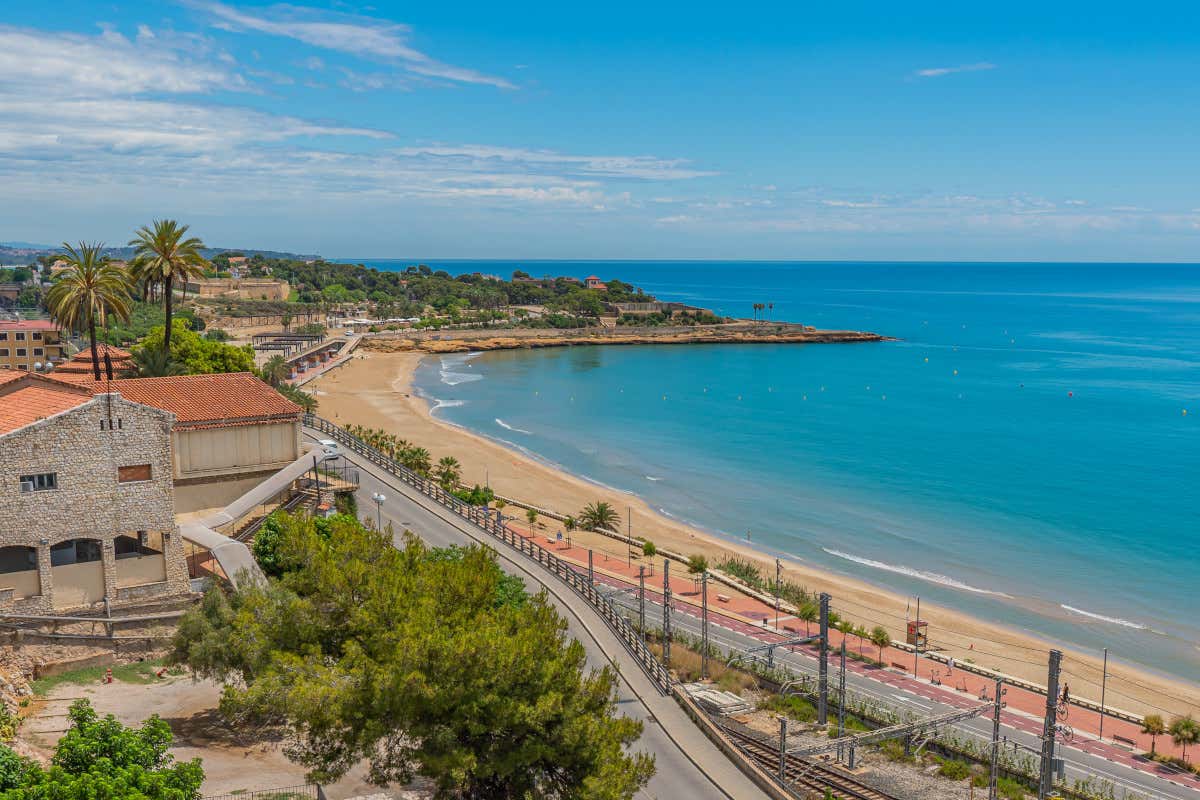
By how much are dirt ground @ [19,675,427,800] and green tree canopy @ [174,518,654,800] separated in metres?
1.14

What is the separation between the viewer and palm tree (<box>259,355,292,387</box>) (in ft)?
248

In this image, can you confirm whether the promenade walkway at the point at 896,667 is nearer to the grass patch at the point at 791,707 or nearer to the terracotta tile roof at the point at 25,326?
the grass patch at the point at 791,707

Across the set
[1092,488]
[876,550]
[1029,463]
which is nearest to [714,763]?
[876,550]

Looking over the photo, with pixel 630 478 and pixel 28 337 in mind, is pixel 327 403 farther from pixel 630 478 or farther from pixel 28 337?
pixel 630 478

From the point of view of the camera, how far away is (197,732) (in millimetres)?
23625

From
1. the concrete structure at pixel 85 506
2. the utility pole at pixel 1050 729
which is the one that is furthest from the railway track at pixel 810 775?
the concrete structure at pixel 85 506

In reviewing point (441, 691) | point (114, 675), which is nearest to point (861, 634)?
point (441, 691)

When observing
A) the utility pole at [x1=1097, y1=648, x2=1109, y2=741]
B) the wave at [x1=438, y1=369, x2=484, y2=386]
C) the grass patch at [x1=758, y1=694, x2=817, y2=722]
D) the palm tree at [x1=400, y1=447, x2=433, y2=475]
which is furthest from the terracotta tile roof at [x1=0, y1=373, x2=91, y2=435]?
the wave at [x1=438, y1=369, x2=484, y2=386]

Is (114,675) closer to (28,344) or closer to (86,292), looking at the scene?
(86,292)

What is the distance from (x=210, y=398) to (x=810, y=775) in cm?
2622

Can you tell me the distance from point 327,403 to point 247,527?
61213 millimetres

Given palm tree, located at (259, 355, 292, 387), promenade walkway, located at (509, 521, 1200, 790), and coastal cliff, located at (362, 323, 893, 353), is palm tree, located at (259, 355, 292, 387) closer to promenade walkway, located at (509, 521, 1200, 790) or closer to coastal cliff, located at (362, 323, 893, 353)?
promenade walkway, located at (509, 521, 1200, 790)

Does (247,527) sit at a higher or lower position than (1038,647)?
higher

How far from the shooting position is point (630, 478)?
229ft
